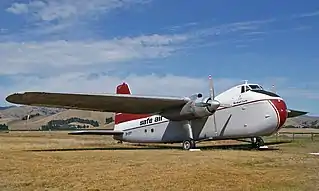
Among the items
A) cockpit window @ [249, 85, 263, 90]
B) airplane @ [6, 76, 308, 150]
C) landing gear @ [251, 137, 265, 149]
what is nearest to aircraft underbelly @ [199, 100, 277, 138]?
airplane @ [6, 76, 308, 150]

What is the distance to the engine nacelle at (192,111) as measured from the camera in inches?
1155

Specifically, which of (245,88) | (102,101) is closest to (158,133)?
(102,101)

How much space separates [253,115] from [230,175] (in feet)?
50.8

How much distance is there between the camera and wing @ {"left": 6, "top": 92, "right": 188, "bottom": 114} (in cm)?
2669

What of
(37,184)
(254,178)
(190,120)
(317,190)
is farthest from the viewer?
(190,120)

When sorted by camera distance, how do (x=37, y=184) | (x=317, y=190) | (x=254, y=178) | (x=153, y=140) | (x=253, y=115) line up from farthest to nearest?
1. (x=153, y=140)
2. (x=253, y=115)
3. (x=254, y=178)
4. (x=37, y=184)
5. (x=317, y=190)

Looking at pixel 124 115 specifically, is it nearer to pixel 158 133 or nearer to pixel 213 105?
pixel 158 133

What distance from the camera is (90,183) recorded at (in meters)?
12.4

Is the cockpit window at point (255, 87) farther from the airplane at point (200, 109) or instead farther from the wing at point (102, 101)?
the wing at point (102, 101)

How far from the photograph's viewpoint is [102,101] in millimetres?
29391

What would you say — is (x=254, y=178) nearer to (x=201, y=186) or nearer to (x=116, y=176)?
(x=201, y=186)

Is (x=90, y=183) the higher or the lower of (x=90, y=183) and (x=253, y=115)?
the lower

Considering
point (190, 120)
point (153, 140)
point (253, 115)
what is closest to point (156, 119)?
point (153, 140)

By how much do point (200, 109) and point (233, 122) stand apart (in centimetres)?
236
